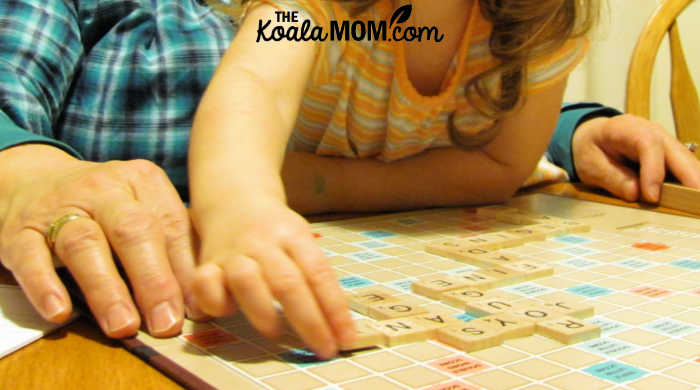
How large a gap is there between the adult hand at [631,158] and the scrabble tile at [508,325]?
0.52m

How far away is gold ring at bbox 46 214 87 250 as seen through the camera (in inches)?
19.3

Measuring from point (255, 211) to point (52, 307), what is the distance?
0.49ft

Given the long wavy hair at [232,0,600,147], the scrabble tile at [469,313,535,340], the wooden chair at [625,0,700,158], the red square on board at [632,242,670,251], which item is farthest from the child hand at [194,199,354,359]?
the wooden chair at [625,0,700,158]

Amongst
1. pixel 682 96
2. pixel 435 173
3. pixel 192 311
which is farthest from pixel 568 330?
pixel 682 96

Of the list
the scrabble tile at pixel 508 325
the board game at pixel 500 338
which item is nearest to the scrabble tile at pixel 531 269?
the board game at pixel 500 338

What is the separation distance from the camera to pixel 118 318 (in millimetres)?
450

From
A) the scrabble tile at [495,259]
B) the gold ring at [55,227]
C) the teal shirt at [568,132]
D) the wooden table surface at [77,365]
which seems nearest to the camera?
the wooden table surface at [77,365]

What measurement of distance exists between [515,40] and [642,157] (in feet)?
0.79

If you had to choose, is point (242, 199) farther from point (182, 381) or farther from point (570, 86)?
point (570, 86)

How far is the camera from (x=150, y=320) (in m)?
0.46

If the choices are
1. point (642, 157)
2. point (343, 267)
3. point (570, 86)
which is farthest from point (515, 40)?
point (570, 86)

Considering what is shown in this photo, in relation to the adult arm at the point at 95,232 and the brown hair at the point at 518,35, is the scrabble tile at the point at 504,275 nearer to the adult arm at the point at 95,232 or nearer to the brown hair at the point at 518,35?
the adult arm at the point at 95,232

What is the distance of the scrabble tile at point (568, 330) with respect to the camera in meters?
0.44

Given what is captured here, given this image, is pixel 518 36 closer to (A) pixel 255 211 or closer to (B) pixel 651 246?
(B) pixel 651 246
